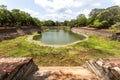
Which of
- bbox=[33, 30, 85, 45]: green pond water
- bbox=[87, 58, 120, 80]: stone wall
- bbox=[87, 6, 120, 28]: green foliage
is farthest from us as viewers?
bbox=[87, 6, 120, 28]: green foliage

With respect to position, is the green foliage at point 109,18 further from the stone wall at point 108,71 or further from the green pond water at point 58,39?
the stone wall at point 108,71

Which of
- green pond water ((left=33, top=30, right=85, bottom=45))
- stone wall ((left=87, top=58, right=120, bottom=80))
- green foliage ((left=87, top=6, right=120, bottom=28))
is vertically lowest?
green pond water ((left=33, top=30, right=85, bottom=45))

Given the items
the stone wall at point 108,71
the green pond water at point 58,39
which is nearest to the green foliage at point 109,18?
the green pond water at point 58,39

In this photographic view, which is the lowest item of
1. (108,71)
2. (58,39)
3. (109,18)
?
(58,39)

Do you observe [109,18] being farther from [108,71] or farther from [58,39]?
[108,71]

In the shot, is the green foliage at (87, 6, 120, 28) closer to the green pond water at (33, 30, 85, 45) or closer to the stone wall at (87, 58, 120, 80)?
the green pond water at (33, 30, 85, 45)

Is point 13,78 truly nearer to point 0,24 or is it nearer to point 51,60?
point 51,60

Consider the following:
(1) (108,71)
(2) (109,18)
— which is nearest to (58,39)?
(2) (109,18)

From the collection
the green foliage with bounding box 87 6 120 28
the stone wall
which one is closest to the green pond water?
the green foliage with bounding box 87 6 120 28

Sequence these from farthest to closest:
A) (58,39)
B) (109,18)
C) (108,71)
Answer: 1. (109,18)
2. (58,39)
3. (108,71)

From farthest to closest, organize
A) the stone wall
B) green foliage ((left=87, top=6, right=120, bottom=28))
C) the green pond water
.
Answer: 1. green foliage ((left=87, top=6, right=120, bottom=28))
2. the green pond water
3. the stone wall

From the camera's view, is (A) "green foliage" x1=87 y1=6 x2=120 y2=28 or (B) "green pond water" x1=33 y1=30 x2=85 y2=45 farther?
(A) "green foliage" x1=87 y1=6 x2=120 y2=28

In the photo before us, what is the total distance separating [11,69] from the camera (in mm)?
3811

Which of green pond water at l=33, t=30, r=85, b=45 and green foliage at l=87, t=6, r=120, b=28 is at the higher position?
green foliage at l=87, t=6, r=120, b=28
